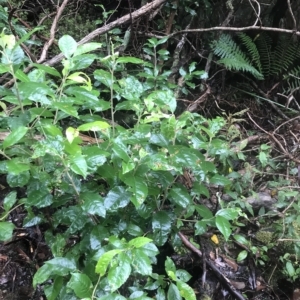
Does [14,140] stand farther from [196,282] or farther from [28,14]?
[28,14]

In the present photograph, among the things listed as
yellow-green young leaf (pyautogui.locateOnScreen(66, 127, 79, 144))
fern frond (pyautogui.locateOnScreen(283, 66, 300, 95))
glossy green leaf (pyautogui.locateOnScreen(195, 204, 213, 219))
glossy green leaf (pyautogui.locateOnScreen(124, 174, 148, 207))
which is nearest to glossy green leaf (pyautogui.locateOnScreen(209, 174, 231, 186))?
glossy green leaf (pyautogui.locateOnScreen(195, 204, 213, 219))

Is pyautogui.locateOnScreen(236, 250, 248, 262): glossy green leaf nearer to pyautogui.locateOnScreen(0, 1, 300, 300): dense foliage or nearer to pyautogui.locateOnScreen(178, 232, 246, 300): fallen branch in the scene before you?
pyautogui.locateOnScreen(178, 232, 246, 300): fallen branch

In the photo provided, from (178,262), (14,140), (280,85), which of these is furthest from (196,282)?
(280,85)

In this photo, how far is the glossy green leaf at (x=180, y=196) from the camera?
1.16 metres

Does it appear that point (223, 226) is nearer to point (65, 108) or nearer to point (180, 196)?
point (180, 196)

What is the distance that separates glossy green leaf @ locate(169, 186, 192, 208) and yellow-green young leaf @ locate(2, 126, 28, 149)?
1.75ft

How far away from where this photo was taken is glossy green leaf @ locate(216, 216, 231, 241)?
1137 millimetres

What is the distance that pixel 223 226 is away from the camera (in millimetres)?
1145

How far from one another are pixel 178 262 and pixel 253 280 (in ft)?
1.39

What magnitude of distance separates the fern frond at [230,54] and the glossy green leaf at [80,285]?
2.39 meters

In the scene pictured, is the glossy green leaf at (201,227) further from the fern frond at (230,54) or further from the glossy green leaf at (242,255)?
the fern frond at (230,54)

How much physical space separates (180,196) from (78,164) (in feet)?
1.36

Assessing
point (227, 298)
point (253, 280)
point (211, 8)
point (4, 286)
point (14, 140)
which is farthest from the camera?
point (211, 8)

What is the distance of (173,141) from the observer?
1.20 metres
